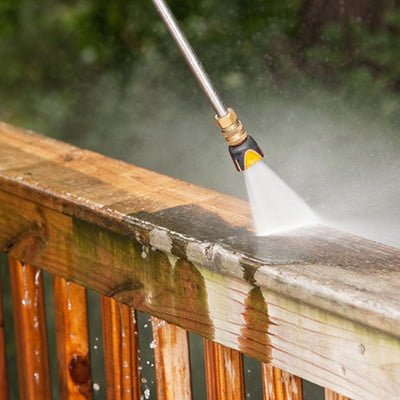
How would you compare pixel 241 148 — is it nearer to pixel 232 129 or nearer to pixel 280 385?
pixel 232 129

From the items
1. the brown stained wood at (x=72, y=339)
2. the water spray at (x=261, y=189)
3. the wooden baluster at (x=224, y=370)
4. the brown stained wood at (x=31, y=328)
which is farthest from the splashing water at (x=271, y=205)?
the brown stained wood at (x=31, y=328)

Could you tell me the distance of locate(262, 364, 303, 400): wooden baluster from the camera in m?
1.33

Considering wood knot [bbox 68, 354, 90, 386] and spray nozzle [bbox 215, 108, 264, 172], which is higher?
spray nozzle [bbox 215, 108, 264, 172]

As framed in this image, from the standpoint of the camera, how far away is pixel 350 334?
117 cm

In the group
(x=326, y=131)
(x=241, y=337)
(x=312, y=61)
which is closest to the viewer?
(x=241, y=337)

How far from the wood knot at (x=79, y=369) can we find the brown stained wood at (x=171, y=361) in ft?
0.69

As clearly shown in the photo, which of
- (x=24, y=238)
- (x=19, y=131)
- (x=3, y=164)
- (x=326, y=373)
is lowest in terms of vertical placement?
(x=326, y=373)

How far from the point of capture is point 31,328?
5.84 ft

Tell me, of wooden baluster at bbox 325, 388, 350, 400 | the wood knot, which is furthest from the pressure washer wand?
the wood knot

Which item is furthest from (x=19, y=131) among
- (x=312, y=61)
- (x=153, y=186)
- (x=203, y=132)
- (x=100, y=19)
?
(x=100, y=19)

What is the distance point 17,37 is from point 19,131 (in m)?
3.30

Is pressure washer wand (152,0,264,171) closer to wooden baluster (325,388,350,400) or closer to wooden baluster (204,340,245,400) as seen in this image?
wooden baluster (204,340,245,400)

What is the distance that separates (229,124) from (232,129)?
15mm

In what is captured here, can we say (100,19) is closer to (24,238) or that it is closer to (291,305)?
(24,238)
